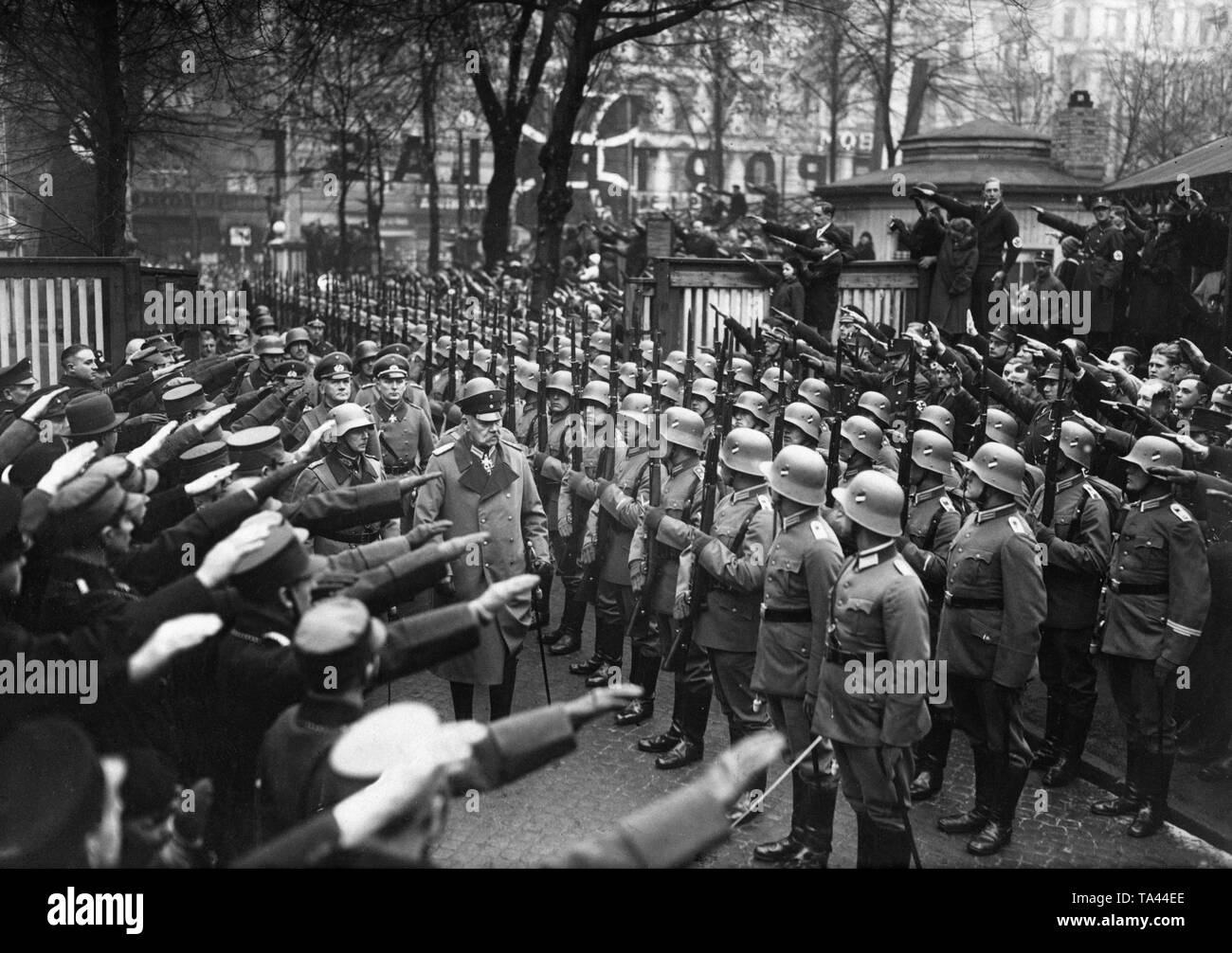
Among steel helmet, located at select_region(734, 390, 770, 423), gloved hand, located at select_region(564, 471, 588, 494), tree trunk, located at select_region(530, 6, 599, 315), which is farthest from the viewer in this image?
tree trunk, located at select_region(530, 6, 599, 315)

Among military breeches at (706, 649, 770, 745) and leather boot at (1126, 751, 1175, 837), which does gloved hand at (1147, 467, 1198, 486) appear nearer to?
leather boot at (1126, 751, 1175, 837)

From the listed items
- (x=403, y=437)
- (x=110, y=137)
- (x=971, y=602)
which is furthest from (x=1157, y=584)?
(x=110, y=137)

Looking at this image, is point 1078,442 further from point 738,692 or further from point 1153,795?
point 738,692

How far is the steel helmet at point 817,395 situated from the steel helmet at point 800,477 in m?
3.80

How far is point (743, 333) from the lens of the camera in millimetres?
14219

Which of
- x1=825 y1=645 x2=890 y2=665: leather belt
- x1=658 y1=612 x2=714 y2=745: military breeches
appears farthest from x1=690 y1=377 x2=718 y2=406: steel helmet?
x1=825 y1=645 x2=890 y2=665: leather belt

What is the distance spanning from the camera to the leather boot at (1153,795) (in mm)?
7326

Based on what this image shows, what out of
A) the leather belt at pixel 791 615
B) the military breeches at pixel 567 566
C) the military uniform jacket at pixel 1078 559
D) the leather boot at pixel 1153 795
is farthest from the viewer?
the military breeches at pixel 567 566

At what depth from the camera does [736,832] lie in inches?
294

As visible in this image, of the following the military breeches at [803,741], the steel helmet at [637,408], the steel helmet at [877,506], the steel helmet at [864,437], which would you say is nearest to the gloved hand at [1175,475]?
the steel helmet at [864,437]

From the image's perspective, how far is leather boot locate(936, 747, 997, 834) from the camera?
7.28 m

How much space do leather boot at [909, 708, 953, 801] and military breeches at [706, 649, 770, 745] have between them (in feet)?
3.42

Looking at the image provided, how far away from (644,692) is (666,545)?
1.43m

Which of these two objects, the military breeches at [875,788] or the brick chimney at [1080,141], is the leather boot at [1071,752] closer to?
the military breeches at [875,788]
